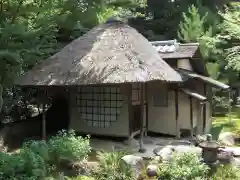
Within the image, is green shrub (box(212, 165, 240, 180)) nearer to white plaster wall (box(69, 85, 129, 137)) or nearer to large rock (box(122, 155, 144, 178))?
large rock (box(122, 155, 144, 178))

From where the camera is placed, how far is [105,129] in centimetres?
1462

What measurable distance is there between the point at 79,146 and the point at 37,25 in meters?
6.11

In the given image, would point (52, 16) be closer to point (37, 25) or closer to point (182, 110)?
point (37, 25)

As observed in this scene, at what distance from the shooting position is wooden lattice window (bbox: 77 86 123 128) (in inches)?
566

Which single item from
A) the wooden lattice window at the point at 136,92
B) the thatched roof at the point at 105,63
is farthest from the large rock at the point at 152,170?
the wooden lattice window at the point at 136,92

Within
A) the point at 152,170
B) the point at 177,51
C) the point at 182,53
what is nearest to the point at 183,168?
the point at 152,170

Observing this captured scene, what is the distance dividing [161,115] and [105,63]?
431 cm

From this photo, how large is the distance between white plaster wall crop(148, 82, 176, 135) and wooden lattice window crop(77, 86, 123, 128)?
2344 mm

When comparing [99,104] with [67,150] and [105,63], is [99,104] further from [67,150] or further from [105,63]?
[67,150]

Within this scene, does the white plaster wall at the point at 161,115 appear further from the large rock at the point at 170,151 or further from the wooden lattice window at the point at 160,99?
the large rock at the point at 170,151

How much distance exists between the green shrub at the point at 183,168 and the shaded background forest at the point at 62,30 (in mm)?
6245

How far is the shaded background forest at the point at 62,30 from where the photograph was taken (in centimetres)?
1358

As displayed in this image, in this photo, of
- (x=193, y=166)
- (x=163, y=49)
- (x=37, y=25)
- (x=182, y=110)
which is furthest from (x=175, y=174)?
(x=163, y=49)

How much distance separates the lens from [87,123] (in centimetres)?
1494
